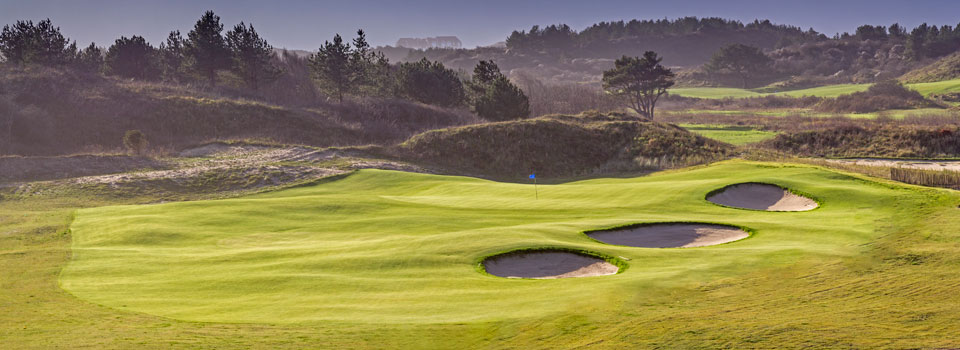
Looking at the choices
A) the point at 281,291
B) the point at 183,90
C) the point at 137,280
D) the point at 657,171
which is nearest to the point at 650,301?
the point at 281,291

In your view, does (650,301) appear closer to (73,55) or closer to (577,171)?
(577,171)

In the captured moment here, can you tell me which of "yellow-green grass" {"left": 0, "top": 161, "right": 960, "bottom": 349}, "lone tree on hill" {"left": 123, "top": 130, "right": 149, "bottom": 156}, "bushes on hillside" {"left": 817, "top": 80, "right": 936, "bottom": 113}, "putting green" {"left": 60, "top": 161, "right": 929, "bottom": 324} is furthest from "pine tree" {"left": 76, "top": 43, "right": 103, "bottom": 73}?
"bushes on hillside" {"left": 817, "top": 80, "right": 936, "bottom": 113}

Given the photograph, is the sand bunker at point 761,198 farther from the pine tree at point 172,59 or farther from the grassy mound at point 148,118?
the pine tree at point 172,59


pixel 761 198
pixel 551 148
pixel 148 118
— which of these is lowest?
pixel 761 198

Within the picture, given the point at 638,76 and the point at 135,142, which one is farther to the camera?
the point at 638,76

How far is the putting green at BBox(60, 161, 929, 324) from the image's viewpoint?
14.5 metres

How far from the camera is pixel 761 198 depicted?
97.0 feet

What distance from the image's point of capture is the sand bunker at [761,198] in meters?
28.0

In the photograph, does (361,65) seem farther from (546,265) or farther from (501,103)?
(546,265)

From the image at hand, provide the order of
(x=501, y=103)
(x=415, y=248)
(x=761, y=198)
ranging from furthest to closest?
(x=501, y=103) < (x=761, y=198) < (x=415, y=248)

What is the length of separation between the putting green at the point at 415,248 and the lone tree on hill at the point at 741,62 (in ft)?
525

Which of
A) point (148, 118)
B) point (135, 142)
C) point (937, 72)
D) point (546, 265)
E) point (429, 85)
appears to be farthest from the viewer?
point (937, 72)

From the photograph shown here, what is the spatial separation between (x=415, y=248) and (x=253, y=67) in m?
75.1

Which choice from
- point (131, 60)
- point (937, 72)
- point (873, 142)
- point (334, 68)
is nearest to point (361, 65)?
point (334, 68)
